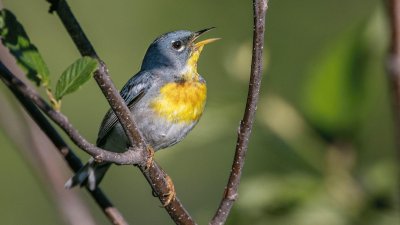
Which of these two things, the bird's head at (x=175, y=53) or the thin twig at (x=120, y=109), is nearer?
the thin twig at (x=120, y=109)

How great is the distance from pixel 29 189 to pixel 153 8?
1.78 m

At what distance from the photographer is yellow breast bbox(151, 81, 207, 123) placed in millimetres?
3883

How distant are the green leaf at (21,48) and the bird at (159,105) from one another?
5.79ft

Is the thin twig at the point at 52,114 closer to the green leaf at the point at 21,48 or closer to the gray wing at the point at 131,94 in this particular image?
the green leaf at the point at 21,48

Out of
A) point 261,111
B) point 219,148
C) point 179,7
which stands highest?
point 179,7

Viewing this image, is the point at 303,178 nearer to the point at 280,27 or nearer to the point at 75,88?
the point at 75,88

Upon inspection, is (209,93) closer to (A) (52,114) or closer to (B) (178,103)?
(B) (178,103)

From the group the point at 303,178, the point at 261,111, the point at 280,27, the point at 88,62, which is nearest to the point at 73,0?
the point at 280,27

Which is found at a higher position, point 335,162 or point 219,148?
point 335,162

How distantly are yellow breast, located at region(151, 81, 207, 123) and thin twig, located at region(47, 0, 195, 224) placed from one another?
147cm

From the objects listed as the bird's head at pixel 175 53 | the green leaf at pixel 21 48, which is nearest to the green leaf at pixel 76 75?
the green leaf at pixel 21 48

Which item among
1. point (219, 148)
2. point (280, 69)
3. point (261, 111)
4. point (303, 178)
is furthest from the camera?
point (219, 148)

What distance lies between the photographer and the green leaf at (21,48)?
1827mm

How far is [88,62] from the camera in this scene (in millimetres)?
1850
